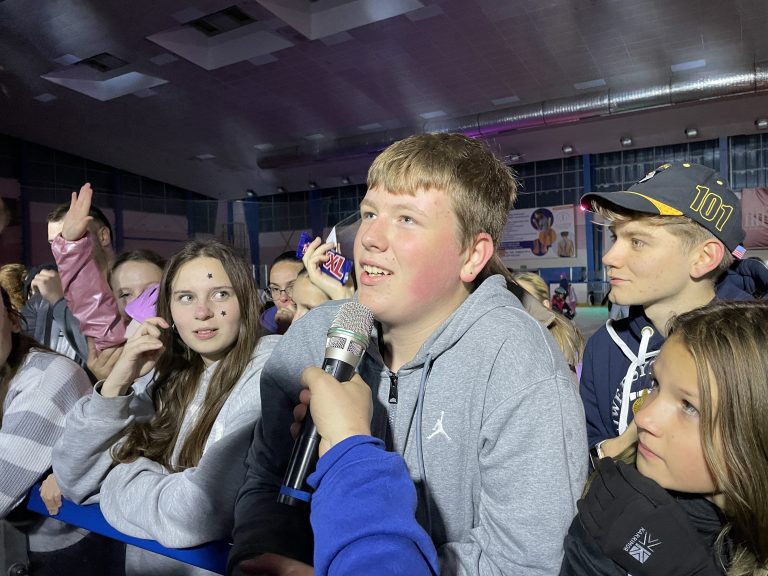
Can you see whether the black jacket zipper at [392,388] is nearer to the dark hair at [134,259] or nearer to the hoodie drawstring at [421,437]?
the hoodie drawstring at [421,437]

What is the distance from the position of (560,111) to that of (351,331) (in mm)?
12071

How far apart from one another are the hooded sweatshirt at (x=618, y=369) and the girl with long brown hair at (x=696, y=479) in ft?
2.11

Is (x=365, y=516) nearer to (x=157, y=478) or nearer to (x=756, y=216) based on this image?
(x=157, y=478)

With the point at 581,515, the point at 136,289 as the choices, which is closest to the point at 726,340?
the point at 581,515

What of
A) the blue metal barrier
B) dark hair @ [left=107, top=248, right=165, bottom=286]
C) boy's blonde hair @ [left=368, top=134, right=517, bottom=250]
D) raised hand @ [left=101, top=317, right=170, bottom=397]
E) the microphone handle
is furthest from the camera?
dark hair @ [left=107, top=248, right=165, bottom=286]

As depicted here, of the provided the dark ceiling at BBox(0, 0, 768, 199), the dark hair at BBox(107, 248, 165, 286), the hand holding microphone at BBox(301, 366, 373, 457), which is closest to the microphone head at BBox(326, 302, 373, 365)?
the hand holding microphone at BBox(301, 366, 373, 457)

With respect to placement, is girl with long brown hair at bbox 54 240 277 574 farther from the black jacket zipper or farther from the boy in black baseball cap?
the boy in black baseball cap

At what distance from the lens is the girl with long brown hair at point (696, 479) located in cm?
89

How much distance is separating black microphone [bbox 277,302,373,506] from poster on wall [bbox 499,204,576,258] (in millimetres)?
14582

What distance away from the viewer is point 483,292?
112cm

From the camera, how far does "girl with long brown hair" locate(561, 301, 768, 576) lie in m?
0.89

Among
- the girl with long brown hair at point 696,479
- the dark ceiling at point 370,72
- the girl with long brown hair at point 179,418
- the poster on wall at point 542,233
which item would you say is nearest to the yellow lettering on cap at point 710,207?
the girl with long brown hair at point 696,479

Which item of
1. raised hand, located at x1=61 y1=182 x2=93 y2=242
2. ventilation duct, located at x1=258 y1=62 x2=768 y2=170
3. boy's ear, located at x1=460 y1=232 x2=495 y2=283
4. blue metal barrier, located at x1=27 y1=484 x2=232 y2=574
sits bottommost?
blue metal barrier, located at x1=27 y1=484 x2=232 y2=574

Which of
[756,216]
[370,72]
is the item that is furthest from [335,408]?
[756,216]
